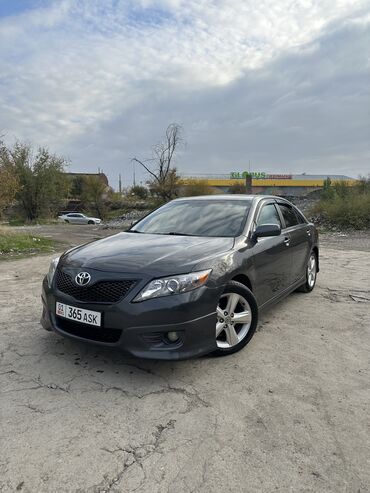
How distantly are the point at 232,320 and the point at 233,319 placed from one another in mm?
16

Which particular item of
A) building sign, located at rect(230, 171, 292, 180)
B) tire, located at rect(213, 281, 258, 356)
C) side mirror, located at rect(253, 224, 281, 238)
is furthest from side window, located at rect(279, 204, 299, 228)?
building sign, located at rect(230, 171, 292, 180)

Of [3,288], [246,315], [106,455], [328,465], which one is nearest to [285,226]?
[246,315]

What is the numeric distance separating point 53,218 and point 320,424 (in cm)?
3635

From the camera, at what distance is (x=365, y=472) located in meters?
2.15

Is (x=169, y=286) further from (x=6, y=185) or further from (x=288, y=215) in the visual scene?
(x=6, y=185)

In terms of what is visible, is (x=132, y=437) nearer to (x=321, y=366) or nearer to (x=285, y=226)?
(x=321, y=366)

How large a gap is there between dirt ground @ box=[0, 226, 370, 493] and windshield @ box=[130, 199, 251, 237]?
46.8 inches

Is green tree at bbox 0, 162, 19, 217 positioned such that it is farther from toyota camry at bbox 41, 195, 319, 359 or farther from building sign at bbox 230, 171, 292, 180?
building sign at bbox 230, 171, 292, 180

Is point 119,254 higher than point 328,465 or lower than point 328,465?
→ higher

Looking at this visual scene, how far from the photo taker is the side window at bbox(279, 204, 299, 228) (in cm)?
532

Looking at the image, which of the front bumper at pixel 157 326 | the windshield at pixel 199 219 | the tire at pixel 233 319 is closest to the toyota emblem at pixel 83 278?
the front bumper at pixel 157 326

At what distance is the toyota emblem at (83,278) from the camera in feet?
10.5

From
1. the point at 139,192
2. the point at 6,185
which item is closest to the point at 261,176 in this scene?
the point at 139,192

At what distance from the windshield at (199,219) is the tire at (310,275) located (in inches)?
71.4
